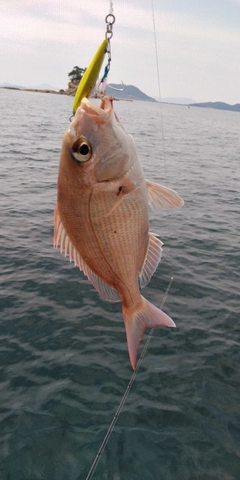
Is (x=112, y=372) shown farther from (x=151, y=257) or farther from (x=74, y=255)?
(x=74, y=255)

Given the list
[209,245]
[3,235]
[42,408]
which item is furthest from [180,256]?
[42,408]

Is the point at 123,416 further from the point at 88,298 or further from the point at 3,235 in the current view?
the point at 3,235

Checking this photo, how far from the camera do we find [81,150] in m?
2.54

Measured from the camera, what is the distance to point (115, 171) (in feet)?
8.62

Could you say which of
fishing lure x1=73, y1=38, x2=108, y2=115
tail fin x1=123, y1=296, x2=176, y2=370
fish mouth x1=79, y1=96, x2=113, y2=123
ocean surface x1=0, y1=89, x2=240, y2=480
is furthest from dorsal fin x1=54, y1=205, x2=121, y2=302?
ocean surface x1=0, y1=89, x2=240, y2=480

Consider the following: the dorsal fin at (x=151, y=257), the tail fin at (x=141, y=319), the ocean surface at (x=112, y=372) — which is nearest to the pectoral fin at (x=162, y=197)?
the dorsal fin at (x=151, y=257)

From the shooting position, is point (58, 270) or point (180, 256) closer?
point (58, 270)

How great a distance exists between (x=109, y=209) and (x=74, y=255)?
0.49 metres

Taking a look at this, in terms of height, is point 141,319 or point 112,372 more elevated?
point 141,319

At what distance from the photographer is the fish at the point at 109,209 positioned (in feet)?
8.39

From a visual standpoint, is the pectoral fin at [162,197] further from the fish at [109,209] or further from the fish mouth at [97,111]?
the fish mouth at [97,111]

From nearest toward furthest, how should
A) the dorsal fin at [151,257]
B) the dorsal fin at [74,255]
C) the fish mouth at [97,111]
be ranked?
1. the fish mouth at [97,111]
2. the dorsal fin at [74,255]
3. the dorsal fin at [151,257]

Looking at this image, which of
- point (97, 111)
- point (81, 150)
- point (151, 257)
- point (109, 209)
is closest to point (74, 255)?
point (109, 209)

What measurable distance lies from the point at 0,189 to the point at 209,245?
9.96 m
